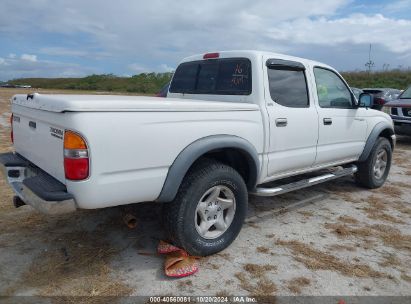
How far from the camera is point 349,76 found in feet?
126

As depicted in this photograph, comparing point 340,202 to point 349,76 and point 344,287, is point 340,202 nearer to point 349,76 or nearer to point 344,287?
point 344,287

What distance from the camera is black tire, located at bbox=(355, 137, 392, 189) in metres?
5.62

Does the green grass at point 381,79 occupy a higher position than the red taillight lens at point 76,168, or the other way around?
the green grass at point 381,79

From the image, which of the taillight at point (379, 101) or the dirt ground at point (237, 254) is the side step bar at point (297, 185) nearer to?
the dirt ground at point (237, 254)

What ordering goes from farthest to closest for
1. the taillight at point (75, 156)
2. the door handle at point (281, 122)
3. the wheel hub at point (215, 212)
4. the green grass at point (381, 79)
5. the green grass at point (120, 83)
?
the green grass at point (120, 83) < the green grass at point (381, 79) < the door handle at point (281, 122) < the wheel hub at point (215, 212) < the taillight at point (75, 156)

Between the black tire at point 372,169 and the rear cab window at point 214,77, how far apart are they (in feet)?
9.02

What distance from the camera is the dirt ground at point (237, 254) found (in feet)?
9.75

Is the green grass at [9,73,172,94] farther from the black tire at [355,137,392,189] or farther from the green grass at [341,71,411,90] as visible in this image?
the black tire at [355,137,392,189]

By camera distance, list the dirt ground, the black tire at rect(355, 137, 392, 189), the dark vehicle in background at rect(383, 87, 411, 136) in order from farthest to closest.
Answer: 1. the dark vehicle in background at rect(383, 87, 411, 136)
2. the black tire at rect(355, 137, 392, 189)
3. the dirt ground

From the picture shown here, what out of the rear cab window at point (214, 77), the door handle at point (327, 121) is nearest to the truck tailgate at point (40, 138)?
the rear cab window at point (214, 77)

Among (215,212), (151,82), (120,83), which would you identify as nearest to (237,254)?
(215,212)

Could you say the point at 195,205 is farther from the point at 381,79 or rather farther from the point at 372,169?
the point at 381,79

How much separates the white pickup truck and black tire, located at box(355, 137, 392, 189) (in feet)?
2.21

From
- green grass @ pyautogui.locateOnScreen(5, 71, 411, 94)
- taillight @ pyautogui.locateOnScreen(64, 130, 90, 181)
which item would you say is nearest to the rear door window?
taillight @ pyautogui.locateOnScreen(64, 130, 90, 181)
